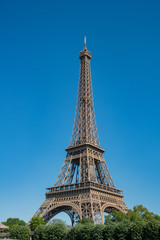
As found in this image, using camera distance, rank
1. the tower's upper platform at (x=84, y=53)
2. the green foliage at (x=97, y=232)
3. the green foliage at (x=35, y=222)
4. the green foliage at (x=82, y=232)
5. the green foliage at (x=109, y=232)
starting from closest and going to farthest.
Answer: the green foliage at (x=109, y=232)
the green foliage at (x=97, y=232)
the green foliage at (x=82, y=232)
the green foliage at (x=35, y=222)
the tower's upper platform at (x=84, y=53)

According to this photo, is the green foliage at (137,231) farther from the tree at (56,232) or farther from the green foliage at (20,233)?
the green foliage at (20,233)

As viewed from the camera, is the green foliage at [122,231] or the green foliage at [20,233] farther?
the green foliage at [20,233]

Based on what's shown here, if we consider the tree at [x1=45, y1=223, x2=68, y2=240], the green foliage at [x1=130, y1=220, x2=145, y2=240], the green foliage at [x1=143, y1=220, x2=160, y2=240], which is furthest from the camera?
the tree at [x1=45, y1=223, x2=68, y2=240]

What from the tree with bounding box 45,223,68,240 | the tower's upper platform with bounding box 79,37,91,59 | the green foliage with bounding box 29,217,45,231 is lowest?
the tree with bounding box 45,223,68,240

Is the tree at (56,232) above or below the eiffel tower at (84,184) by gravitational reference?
below

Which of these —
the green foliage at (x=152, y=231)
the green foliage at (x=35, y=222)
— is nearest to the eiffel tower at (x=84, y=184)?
the green foliage at (x=35, y=222)

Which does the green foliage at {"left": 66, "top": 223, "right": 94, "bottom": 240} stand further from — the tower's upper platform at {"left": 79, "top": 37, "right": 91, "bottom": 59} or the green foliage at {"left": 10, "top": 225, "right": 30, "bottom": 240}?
the tower's upper platform at {"left": 79, "top": 37, "right": 91, "bottom": 59}

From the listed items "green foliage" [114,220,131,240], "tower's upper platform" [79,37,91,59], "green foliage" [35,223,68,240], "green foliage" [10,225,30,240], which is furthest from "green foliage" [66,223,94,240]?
"tower's upper platform" [79,37,91,59]

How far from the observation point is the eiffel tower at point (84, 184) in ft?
200

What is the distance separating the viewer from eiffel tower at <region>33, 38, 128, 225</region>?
61.0 metres

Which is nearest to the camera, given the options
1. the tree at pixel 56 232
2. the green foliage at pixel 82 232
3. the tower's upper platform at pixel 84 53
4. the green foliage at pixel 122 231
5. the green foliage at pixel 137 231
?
the green foliage at pixel 137 231

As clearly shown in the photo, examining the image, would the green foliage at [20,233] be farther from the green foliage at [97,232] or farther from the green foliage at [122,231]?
the green foliage at [122,231]

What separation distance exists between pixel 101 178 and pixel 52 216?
17299 mm

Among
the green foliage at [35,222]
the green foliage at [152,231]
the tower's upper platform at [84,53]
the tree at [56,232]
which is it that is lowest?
the green foliage at [152,231]
